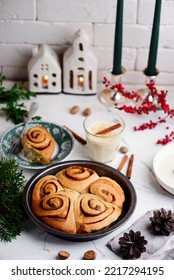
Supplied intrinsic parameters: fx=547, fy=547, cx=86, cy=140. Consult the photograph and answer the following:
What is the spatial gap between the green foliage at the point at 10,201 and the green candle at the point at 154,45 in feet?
1.82

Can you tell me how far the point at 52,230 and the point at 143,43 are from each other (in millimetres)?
786

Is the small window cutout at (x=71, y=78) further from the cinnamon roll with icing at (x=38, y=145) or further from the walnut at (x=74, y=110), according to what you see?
the cinnamon roll with icing at (x=38, y=145)

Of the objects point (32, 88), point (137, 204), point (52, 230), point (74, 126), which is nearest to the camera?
point (52, 230)

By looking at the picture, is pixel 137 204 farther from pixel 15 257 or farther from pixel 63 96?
pixel 63 96

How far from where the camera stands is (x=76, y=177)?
134cm

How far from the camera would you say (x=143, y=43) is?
1.75 m

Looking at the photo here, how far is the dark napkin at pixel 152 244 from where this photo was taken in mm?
1234

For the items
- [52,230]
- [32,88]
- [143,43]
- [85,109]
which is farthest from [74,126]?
[52,230]

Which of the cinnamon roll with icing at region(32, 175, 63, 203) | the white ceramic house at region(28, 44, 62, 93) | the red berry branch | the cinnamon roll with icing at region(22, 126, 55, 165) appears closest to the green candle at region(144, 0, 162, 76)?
the red berry branch

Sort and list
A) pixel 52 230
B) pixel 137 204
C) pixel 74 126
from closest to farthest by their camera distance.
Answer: pixel 52 230 < pixel 137 204 < pixel 74 126

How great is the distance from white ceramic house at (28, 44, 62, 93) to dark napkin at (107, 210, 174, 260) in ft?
2.04

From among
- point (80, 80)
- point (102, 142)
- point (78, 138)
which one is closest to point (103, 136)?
point (102, 142)

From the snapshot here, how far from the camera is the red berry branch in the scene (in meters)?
1.61

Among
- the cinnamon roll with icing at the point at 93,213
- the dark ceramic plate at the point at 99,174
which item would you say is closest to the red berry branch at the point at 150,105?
the dark ceramic plate at the point at 99,174
